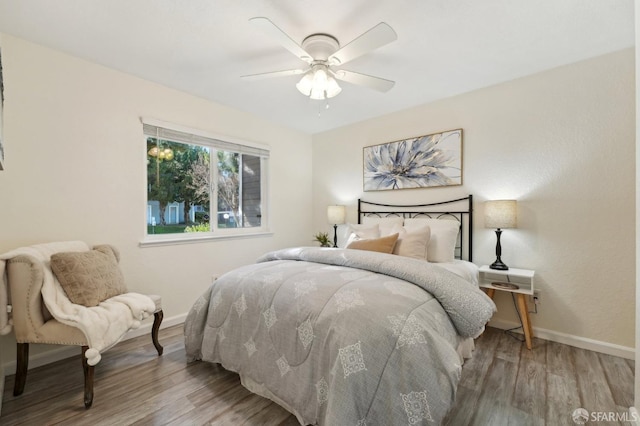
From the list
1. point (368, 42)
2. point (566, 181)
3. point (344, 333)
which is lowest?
point (344, 333)

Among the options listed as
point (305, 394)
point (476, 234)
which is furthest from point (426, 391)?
point (476, 234)

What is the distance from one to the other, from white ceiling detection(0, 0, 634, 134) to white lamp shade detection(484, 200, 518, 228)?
1222 mm

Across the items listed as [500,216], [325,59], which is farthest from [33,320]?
[500,216]

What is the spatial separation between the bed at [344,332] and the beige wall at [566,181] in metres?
0.93

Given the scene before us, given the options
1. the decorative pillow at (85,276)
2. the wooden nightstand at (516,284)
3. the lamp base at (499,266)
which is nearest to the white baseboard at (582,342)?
the wooden nightstand at (516,284)

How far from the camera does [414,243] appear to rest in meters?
2.59

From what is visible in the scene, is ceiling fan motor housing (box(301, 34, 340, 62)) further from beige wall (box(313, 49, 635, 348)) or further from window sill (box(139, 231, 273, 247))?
window sill (box(139, 231, 273, 247))

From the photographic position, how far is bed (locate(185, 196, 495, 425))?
1.18m

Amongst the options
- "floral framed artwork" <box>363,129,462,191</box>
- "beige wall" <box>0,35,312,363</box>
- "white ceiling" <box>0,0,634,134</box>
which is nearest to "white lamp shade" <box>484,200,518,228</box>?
"floral framed artwork" <box>363,129,462,191</box>

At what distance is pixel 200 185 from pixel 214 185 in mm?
163

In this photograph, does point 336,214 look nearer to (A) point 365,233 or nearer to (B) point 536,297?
(A) point 365,233

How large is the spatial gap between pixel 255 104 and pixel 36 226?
232cm

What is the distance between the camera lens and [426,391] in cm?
116

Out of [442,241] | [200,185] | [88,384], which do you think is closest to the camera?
[88,384]
